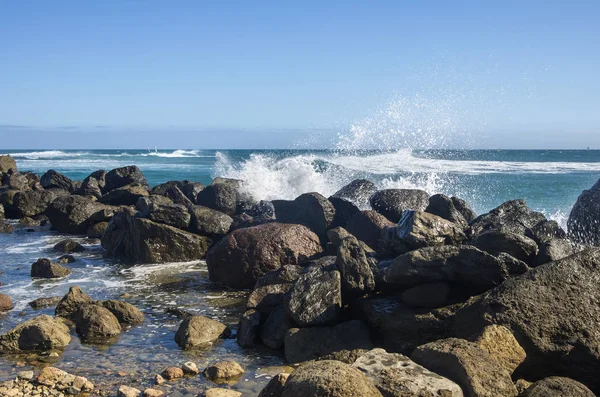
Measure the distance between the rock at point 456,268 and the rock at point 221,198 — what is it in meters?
9.66

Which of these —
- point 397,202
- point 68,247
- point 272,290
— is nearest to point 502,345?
point 272,290

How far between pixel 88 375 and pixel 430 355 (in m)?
3.46

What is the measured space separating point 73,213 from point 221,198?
4.09m

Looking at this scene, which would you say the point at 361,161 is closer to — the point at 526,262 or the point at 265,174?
the point at 265,174

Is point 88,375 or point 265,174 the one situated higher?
point 265,174

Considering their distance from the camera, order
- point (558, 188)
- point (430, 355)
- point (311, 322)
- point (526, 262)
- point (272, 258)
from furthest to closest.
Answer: point (558, 188), point (272, 258), point (526, 262), point (311, 322), point (430, 355)

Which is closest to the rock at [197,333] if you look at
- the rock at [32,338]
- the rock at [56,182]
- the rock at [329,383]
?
the rock at [32,338]

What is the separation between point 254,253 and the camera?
10.2 m

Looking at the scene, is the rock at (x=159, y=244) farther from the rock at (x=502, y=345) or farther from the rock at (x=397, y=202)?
the rock at (x=502, y=345)

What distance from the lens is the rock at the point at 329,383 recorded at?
13.2 ft

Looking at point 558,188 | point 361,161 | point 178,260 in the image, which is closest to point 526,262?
point 178,260

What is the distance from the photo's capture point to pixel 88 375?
6266 millimetres

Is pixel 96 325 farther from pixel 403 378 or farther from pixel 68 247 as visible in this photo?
pixel 68 247

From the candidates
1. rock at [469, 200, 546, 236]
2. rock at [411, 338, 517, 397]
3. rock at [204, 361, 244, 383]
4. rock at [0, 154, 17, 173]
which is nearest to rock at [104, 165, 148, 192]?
rock at [0, 154, 17, 173]
